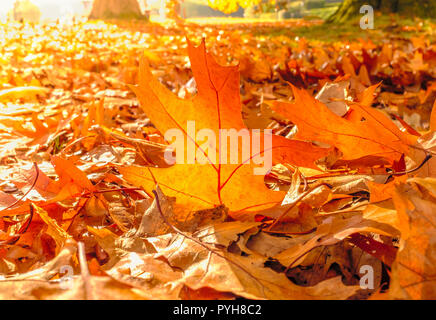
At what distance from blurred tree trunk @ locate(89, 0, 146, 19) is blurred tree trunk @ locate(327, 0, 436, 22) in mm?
9285

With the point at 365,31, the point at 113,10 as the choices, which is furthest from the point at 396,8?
the point at 113,10

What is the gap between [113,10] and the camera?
611 inches

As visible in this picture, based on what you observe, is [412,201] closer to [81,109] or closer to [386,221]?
[386,221]

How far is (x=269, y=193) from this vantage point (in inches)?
26.0

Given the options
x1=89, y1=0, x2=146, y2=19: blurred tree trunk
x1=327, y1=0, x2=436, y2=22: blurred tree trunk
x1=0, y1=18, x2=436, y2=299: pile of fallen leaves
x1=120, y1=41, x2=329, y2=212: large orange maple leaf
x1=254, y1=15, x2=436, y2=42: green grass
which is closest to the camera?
x1=0, y1=18, x2=436, y2=299: pile of fallen leaves

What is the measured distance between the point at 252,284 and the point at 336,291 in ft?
0.31

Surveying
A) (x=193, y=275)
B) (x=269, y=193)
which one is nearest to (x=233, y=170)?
(x=269, y=193)

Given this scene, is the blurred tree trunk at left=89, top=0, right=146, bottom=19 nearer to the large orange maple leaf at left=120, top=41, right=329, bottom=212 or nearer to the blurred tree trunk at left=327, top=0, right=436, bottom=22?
the blurred tree trunk at left=327, top=0, right=436, bottom=22

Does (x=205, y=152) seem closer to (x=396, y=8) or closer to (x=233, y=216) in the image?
(x=233, y=216)

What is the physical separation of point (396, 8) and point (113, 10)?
1062cm

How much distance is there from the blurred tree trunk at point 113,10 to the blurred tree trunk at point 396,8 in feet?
30.5

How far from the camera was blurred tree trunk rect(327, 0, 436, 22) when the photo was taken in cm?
820

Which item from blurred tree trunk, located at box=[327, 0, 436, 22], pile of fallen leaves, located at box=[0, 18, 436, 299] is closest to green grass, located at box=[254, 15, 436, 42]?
blurred tree trunk, located at box=[327, 0, 436, 22]

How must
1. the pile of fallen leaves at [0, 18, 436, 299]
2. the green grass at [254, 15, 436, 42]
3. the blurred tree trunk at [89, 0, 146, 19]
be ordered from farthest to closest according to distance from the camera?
the blurred tree trunk at [89, 0, 146, 19], the green grass at [254, 15, 436, 42], the pile of fallen leaves at [0, 18, 436, 299]
